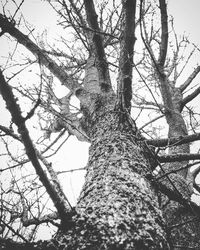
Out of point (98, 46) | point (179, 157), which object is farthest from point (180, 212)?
point (98, 46)

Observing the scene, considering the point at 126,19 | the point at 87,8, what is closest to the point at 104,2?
the point at 87,8

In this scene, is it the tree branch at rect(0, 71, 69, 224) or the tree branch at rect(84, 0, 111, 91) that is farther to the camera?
the tree branch at rect(84, 0, 111, 91)

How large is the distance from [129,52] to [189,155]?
0.91 meters

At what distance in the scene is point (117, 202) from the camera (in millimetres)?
1090

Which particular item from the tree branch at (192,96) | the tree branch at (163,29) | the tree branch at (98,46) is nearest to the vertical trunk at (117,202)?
the tree branch at (98,46)

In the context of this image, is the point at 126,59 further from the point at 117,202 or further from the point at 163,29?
the point at 163,29

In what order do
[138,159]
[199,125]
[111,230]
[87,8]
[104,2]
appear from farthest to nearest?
[199,125], [104,2], [87,8], [138,159], [111,230]

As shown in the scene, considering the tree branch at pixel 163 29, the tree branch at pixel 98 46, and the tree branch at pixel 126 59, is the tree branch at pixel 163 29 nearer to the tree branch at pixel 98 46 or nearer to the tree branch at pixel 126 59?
the tree branch at pixel 98 46

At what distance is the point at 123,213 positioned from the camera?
1.02 m

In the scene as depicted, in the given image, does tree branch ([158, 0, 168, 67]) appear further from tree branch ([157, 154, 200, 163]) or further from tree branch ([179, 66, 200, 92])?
tree branch ([157, 154, 200, 163])

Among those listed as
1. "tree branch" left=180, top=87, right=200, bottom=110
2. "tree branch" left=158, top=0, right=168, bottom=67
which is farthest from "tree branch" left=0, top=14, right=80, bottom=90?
"tree branch" left=180, top=87, right=200, bottom=110

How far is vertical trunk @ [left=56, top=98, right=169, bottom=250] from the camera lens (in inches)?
34.9

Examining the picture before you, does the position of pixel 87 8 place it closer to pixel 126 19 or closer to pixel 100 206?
pixel 126 19

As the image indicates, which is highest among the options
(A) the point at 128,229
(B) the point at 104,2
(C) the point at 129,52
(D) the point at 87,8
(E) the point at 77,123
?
(B) the point at 104,2
